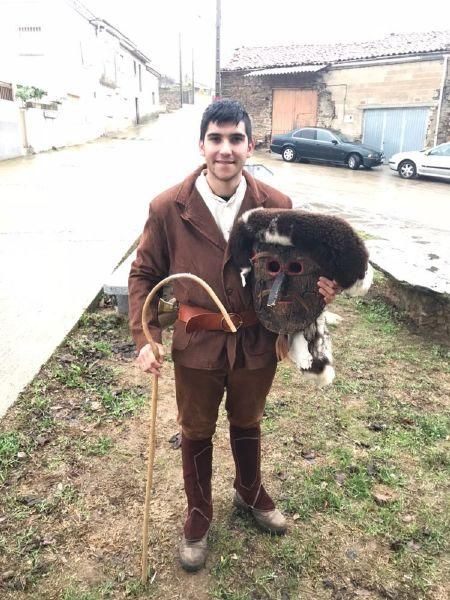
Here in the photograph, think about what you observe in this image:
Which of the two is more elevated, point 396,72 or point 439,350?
point 396,72

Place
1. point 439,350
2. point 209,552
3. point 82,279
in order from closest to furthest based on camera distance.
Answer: point 209,552, point 439,350, point 82,279

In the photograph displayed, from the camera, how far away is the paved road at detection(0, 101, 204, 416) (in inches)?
155

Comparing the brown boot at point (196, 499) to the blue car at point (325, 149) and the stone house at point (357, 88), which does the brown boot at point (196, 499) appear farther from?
the stone house at point (357, 88)

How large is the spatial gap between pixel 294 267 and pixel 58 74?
23696mm

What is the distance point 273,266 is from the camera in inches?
71.7

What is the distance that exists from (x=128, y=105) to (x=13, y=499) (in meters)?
34.0

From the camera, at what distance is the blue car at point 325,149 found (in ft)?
58.7

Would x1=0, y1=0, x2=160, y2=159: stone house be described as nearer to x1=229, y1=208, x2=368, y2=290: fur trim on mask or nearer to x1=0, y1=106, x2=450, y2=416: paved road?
x1=0, y1=106, x2=450, y2=416: paved road

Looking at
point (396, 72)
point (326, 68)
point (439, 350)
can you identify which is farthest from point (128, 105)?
point (439, 350)

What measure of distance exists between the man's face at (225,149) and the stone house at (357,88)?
753 inches

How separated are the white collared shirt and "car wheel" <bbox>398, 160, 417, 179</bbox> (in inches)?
624

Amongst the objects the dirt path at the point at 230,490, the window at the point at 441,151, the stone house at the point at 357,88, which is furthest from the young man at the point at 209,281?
the stone house at the point at 357,88

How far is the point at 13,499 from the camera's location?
2.46 m

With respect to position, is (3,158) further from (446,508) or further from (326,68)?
(446,508)
